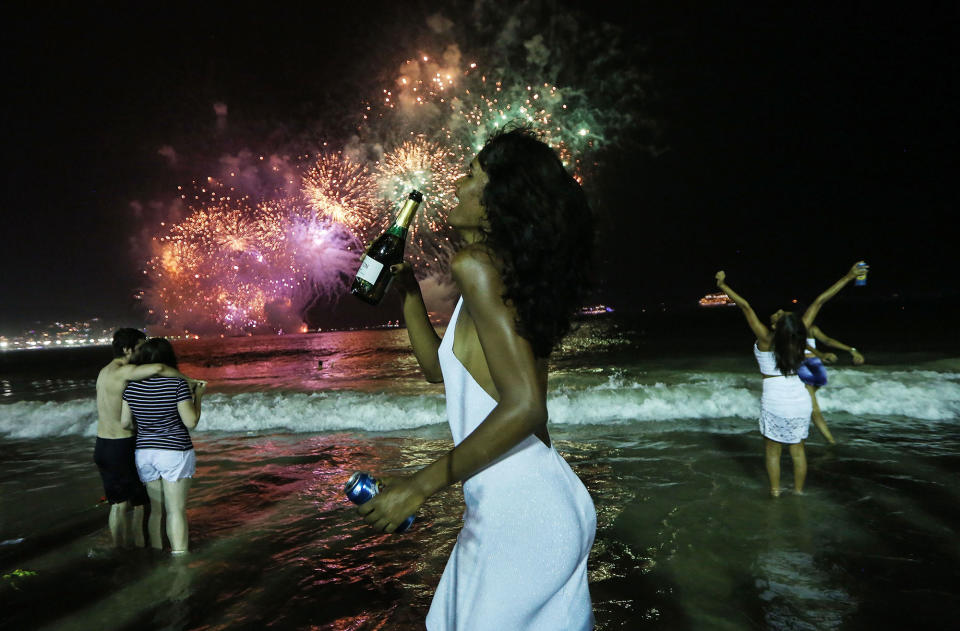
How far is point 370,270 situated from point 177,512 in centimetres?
453

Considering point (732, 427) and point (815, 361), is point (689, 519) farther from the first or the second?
point (732, 427)

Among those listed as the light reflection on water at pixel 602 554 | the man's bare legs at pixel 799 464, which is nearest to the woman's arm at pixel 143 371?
the light reflection on water at pixel 602 554

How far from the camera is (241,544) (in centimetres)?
570

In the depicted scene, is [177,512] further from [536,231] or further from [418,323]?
[536,231]

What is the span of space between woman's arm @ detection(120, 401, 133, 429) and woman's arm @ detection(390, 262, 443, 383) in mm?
4780

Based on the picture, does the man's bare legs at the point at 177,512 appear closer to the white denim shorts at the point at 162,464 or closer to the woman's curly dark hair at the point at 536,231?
the white denim shorts at the point at 162,464

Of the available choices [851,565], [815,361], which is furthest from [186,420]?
[815,361]

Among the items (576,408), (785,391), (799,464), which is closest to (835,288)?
(785,391)

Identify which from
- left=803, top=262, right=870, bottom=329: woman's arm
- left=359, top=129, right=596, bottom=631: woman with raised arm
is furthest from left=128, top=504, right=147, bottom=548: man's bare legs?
left=803, top=262, right=870, bottom=329: woman's arm

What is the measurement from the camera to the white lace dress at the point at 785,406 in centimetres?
616

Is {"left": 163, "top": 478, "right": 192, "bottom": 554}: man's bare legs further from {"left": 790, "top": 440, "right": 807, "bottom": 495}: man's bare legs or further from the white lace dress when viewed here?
{"left": 790, "top": 440, "right": 807, "bottom": 495}: man's bare legs

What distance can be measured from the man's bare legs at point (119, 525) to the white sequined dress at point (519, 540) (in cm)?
584

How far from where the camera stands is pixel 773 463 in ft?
21.0

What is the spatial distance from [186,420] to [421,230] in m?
17.2
